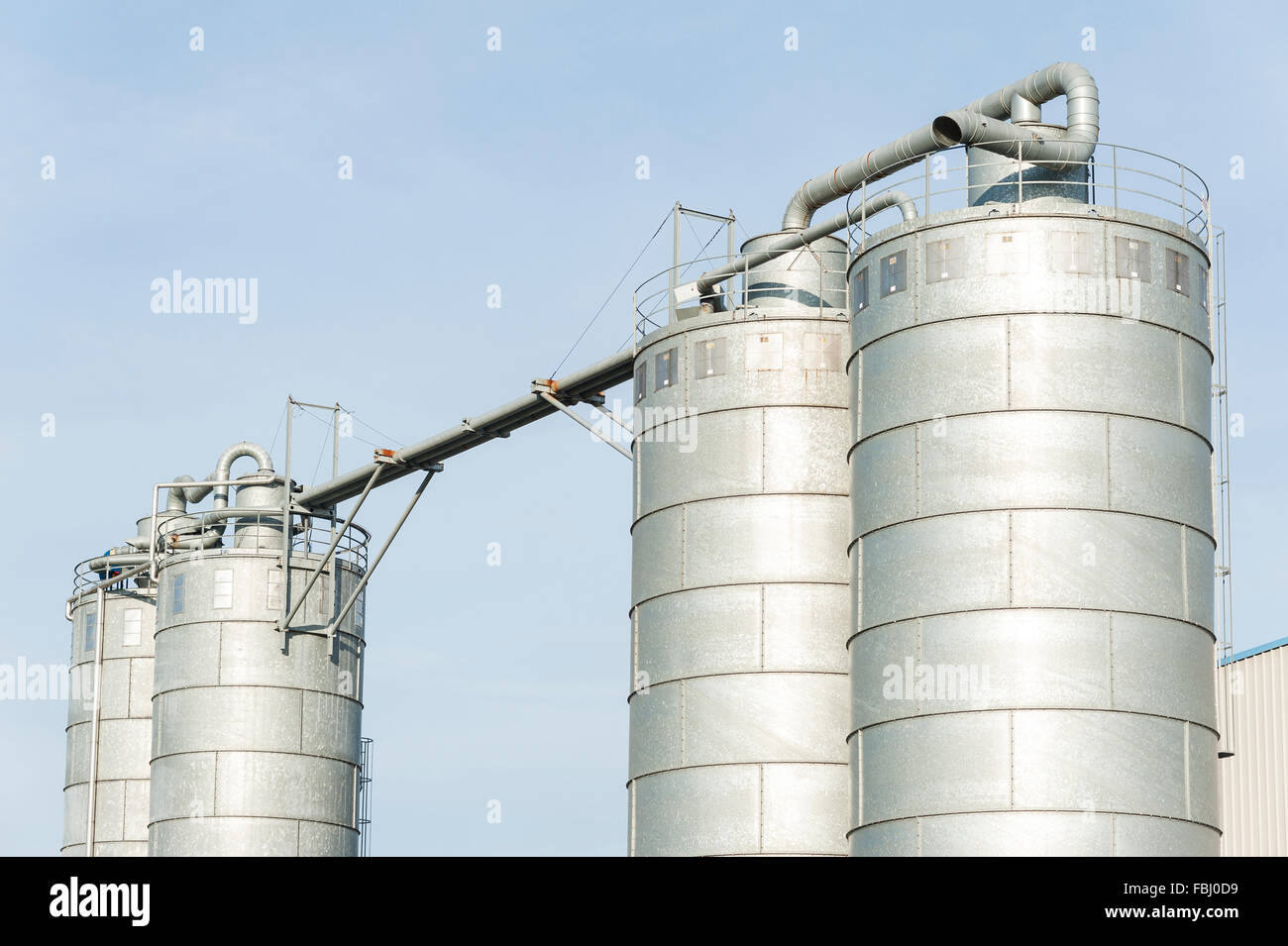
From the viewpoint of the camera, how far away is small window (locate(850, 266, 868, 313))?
27391mm

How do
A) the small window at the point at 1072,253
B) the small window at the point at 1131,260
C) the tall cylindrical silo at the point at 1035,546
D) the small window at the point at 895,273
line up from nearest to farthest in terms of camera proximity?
the tall cylindrical silo at the point at 1035,546 < the small window at the point at 1072,253 < the small window at the point at 1131,260 < the small window at the point at 895,273

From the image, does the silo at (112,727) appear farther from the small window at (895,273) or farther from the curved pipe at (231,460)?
the small window at (895,273)

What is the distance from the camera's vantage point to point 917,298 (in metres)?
26.2

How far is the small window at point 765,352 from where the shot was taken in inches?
1176

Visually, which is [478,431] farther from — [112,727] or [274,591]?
[112,727]

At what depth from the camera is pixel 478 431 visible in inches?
1510

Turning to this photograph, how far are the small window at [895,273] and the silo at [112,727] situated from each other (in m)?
25.8

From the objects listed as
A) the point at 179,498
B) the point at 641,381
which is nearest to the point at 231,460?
the point at 179,498

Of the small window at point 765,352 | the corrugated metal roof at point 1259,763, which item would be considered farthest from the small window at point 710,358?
the corrugated metal roof at point 1259,763

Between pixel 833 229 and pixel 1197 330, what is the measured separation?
681cm

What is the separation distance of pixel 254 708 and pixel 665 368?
15.1m
